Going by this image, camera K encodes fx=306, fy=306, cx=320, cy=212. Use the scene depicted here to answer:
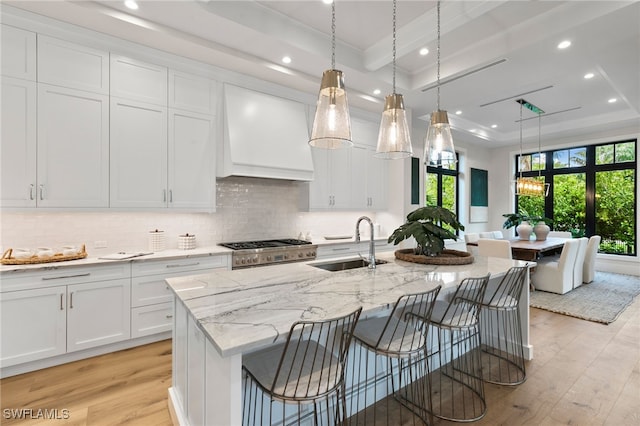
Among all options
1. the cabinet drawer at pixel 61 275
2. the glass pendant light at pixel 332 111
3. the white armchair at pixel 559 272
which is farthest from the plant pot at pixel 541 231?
the cabinet drawer at pixel 61 275

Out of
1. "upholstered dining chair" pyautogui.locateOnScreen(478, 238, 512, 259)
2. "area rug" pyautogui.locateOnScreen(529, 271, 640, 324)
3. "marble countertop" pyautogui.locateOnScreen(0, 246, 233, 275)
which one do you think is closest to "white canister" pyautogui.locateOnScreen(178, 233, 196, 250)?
"marble countertop" pyautogui.locateOnScreen(0, 246, 233, 275)

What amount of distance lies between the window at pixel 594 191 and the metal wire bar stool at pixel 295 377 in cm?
778

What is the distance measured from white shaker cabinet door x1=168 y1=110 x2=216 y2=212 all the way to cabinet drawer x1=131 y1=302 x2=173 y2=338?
1064 millimetres

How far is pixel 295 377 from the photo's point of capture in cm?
136

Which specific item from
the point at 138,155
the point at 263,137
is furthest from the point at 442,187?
the point at 138,155

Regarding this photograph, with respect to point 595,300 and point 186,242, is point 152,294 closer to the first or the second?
point 186,242

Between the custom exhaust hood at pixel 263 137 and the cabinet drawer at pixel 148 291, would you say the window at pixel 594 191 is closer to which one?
the custom exhaust hood at pixel 263 137

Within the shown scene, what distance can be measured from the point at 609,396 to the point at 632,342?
1.40 metres

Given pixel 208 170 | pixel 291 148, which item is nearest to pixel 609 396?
pixel 291 148

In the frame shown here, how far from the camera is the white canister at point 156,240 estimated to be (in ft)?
11.0

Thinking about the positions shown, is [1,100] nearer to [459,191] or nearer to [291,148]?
A: [291,148]

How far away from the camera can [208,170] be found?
3566mm

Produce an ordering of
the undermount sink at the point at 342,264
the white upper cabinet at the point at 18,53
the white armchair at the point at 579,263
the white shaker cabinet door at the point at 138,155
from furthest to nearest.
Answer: the white armchair at the point at 579,263 → the white shaker cabinet door at the point at 138,155 → the undermount sink at the point at 342,264 → the white upper cabinet at the point at 18,53

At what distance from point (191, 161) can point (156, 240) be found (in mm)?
951
